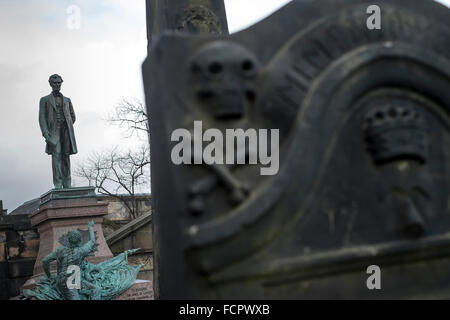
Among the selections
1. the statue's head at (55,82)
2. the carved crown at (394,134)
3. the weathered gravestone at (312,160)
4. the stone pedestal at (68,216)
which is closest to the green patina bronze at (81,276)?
the stone pedestal at (68,216)

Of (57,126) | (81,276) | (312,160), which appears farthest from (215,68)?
(57,126)

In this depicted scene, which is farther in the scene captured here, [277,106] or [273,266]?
[277,106]

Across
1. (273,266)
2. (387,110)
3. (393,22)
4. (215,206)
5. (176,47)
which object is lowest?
(273,266)

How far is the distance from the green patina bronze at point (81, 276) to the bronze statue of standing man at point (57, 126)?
10.4 feet

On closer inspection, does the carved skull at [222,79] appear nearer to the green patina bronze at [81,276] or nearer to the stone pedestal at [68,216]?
the green patina bronze at [81,276]

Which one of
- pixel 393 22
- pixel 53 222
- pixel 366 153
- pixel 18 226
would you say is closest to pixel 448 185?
pixel 366 153

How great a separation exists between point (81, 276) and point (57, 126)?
4.39 metres

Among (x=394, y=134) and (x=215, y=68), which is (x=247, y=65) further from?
(x=394, y=134)

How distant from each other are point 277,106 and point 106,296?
8.28 metres

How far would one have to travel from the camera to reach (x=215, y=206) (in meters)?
2.05

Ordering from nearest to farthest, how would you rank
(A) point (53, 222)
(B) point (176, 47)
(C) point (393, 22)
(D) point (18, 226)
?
1. (B) point (176, 47)
2. (C) point (393, 22)
3. (A) point (53, 222)
4. (D) point (18, 226)

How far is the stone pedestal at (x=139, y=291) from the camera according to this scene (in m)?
10.0

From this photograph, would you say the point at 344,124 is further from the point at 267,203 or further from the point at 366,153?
the point at 267,203

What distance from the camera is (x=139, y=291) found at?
33.5 feet
